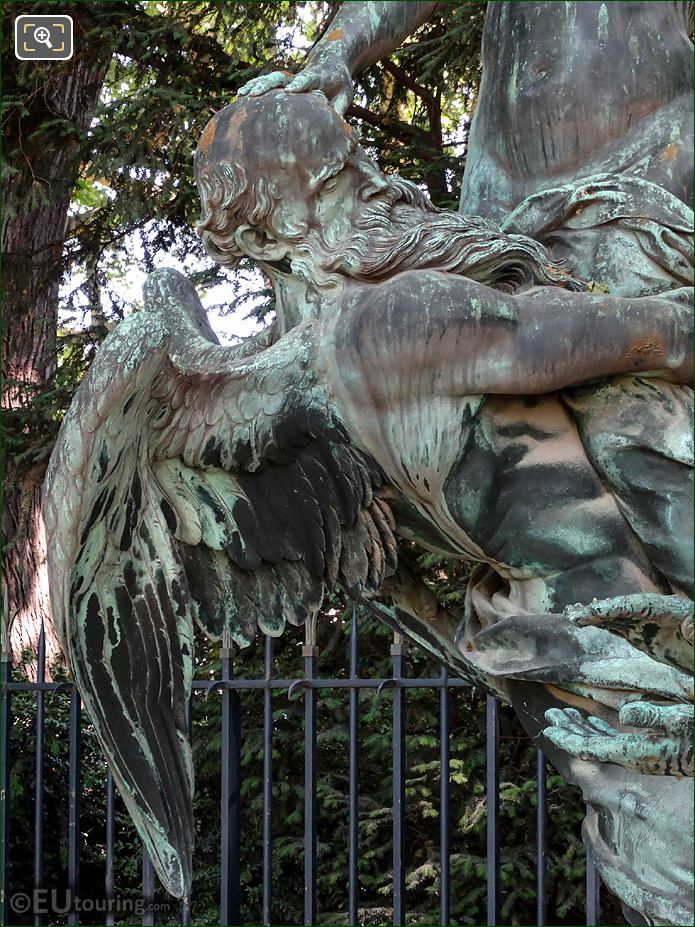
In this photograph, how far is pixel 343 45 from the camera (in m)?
2.68

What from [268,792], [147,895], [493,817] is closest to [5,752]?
[147,895]

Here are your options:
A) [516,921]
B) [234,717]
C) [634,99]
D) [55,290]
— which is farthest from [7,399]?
[634,99]

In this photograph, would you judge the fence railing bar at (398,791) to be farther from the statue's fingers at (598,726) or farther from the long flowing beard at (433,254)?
the statue's fingers at (598,726)

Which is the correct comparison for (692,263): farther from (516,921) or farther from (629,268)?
(516,921)

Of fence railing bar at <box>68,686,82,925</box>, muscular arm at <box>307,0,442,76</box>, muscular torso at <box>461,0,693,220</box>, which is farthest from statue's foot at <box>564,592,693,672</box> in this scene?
fence railing bar at <box>68,686,82,925</box>

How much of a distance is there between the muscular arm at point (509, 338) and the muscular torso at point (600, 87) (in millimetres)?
366

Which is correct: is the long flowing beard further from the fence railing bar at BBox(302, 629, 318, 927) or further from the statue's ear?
the fence railing bar at BBox(302, 629, 318, 927)

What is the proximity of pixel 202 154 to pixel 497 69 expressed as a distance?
1.93ft

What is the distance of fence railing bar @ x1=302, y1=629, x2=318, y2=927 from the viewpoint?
4.25 m

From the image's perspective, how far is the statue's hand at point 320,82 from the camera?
8.49 feet

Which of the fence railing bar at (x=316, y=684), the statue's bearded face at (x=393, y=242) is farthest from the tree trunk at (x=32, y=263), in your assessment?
the statue's bearded face at (x=393, y=242)

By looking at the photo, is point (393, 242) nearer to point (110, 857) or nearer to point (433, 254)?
point (433, 254)

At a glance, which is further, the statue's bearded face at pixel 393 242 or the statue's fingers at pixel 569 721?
the statue's bearded face at pixel 393 242

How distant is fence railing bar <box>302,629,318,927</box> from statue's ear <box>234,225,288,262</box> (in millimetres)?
1915
